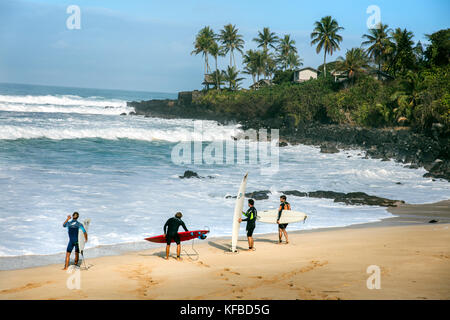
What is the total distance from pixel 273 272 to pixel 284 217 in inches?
141

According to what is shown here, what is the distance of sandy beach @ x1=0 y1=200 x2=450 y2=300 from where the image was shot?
7.80 m

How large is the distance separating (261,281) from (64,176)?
54.7ft

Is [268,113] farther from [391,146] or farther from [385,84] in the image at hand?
[391,146]

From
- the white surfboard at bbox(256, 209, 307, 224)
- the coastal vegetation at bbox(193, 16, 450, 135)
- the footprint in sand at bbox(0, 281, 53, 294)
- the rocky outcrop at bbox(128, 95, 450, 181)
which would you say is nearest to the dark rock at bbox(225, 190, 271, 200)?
the white surfboard at bbox(256, 209, 307, 224)

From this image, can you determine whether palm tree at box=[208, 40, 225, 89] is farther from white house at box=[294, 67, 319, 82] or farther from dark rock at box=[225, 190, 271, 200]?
dark rock at box=[225, 190, 271, 200]

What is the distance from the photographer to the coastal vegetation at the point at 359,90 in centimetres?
4053

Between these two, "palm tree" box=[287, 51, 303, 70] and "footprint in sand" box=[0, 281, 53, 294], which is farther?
"palm tree" box=[287, 51, 303, 70]

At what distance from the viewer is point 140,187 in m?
20.9

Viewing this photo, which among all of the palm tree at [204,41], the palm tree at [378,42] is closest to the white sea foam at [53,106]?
the palm tree at [204,41]

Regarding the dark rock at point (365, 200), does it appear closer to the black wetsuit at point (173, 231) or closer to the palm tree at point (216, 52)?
the black wetsuit at point (173, 231)

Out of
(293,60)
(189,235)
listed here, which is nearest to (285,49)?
(293,60)

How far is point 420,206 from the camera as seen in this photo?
17.9m

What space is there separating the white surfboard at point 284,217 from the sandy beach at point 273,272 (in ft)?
2.18

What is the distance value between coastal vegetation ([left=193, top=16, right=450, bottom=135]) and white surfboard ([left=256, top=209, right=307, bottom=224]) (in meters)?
27.0
